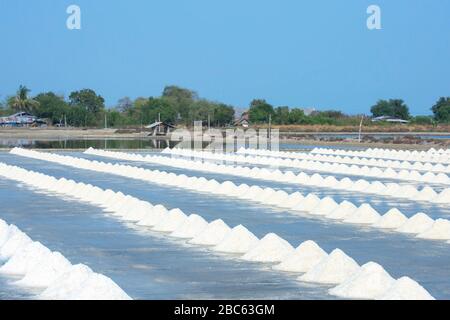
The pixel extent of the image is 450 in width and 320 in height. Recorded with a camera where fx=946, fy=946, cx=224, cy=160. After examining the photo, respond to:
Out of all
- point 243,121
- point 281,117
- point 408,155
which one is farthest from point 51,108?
point 408,155

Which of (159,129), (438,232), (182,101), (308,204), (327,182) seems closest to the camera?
(438,232)

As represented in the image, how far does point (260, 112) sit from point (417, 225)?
78.0 m

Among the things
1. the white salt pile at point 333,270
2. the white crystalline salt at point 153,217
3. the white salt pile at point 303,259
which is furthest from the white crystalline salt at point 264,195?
the white salt pile at point 333,270

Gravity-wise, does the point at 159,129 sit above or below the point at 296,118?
below

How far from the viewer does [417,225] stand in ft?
38.0

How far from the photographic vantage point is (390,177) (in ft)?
70.8

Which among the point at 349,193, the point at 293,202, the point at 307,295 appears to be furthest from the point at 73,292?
the point at 349,193

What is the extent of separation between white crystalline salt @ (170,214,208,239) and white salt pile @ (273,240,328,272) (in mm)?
2254

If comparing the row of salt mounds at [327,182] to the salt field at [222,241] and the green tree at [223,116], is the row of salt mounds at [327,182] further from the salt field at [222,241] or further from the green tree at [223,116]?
the green tree at [223,116]

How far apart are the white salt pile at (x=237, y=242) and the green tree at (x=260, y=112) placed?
77.8m

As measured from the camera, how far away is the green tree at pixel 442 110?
96750 millimetres

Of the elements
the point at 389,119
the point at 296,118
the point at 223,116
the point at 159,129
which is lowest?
the point at 159,129

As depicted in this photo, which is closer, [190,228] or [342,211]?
[190,228]

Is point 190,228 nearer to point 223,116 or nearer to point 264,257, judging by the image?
point 264,257
